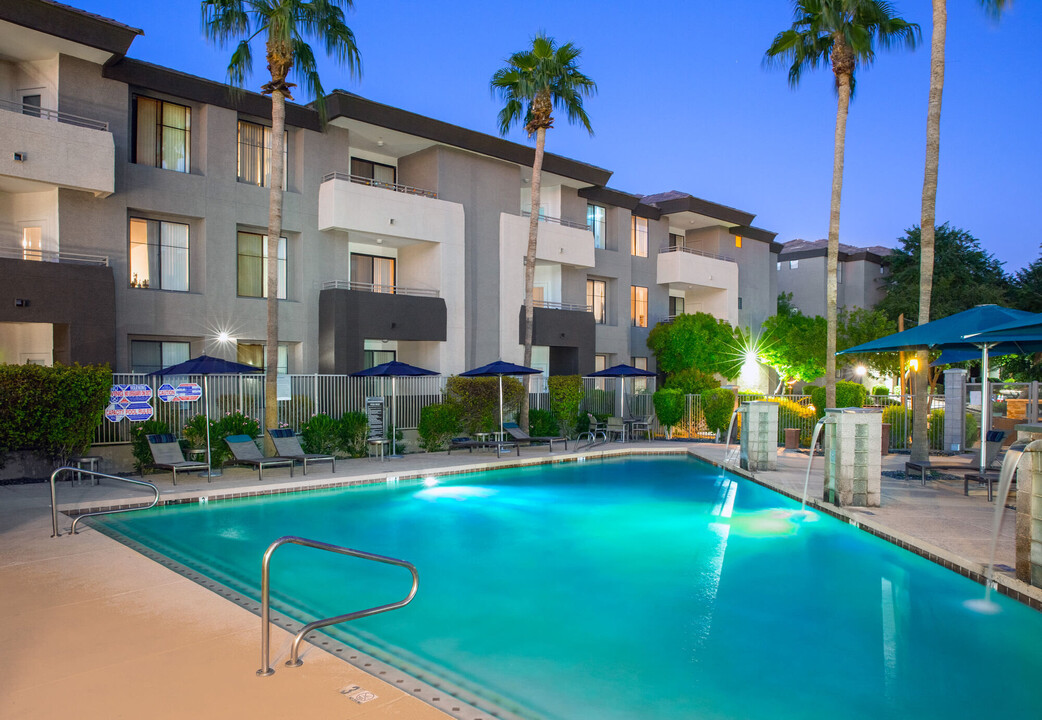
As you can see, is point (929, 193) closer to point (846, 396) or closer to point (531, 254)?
point (846, 396)

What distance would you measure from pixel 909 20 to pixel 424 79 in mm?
179509

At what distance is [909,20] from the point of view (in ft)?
57.4

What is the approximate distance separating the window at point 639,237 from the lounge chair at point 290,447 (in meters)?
18.4

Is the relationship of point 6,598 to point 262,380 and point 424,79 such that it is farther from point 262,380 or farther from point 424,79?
point 424,79

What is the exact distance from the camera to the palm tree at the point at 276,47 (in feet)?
51.0

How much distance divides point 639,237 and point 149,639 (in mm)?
27375

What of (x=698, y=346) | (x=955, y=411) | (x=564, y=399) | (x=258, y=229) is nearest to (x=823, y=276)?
(x=698, y=346)

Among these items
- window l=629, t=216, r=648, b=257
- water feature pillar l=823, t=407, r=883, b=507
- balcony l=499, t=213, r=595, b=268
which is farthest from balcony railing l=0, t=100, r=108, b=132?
window l=629, t=216, r=648, b=257

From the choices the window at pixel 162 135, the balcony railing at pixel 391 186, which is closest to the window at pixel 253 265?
the window at pixel 162 135

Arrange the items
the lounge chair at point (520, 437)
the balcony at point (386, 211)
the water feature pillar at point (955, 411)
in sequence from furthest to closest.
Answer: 1. the balcony at point (386, 211)
2. the lounge chair at point (520, 437)
3. the water feature pillar at point (955, 411)

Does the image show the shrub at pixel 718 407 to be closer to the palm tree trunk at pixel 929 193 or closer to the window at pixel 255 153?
the palm tree trunk at pixel 929 193

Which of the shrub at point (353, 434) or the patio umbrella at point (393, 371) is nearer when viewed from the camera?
the patio umbrella at point (393, 371)

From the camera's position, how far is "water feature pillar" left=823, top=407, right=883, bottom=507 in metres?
10.9

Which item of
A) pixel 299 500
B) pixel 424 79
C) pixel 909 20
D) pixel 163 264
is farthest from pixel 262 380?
pixel 424 79
